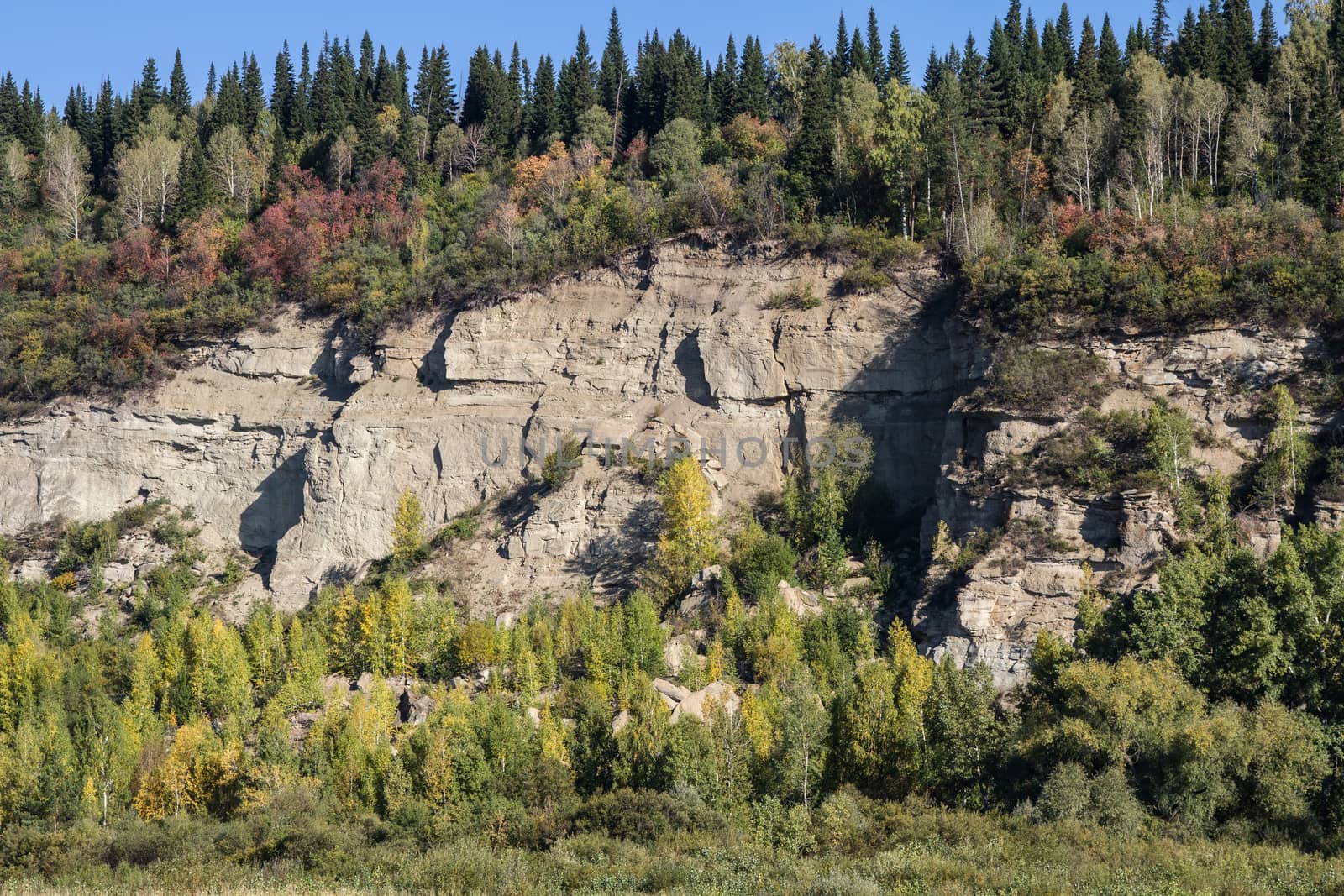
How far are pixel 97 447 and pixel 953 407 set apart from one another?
106ft

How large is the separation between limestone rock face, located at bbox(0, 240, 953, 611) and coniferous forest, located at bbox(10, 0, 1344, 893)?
140cm

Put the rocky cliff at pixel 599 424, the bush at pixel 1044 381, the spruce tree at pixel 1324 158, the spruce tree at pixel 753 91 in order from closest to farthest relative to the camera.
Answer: the rocky cliff at pixel 599 424
the bush at pixel 1044 381
the spruce tree at pixel 1324 158
the spruce tree at pixel 753 91

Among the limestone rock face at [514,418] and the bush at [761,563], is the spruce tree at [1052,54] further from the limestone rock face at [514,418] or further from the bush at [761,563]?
the bush at [761,563]

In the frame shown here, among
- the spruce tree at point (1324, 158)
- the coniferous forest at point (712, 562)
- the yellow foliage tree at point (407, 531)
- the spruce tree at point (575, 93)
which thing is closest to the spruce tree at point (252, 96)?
the coniferous forest at point (712, 562)

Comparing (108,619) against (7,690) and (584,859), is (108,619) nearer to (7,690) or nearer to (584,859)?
(7,690)

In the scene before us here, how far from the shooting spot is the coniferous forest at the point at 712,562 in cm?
3147

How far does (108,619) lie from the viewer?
52.8 meters

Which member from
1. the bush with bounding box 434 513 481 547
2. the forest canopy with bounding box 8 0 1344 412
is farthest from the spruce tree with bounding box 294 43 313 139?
the bush with bounding box 434 513 481 547

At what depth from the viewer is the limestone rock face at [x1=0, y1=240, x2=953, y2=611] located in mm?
52719

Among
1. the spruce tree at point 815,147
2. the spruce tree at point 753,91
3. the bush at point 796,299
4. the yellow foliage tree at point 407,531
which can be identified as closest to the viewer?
the yellow foliage tree at point 407,531

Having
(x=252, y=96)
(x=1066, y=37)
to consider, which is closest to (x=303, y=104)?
(x=252, y=96)

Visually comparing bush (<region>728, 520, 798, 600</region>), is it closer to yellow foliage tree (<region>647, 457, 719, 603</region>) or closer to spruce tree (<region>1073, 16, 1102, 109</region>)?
yellow foliage tree (<region>647, 457, 719, 603</region>)

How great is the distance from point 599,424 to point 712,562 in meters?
8.18

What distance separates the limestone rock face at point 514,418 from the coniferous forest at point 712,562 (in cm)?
140
